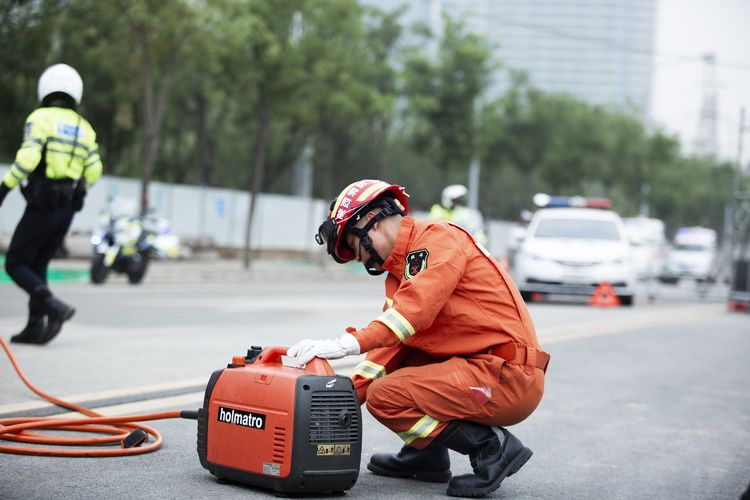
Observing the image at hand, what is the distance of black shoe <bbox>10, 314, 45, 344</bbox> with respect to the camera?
8.16 meters

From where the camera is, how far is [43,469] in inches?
173

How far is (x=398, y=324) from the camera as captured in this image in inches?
167

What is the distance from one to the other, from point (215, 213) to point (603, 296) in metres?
18.4

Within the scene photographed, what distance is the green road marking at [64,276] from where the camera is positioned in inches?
695

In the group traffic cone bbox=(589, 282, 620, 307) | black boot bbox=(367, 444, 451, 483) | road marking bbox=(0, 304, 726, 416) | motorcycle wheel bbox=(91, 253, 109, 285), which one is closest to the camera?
black boot bbox=(367, 444, 451, 483)

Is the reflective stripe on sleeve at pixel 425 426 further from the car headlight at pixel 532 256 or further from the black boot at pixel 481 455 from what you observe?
the car headlight at pixel 532 256

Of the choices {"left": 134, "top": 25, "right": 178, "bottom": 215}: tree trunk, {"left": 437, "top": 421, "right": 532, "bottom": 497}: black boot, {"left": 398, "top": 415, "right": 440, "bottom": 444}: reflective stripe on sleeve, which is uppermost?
{"left": 134, "top": 25, "right": 178, "bottom": 215}: tree trunk

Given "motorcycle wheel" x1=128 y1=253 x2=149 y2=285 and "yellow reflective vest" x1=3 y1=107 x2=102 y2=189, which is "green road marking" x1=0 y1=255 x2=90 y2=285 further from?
"yellow reflective vest" x1=3 y1=107 x2=102 y2=189

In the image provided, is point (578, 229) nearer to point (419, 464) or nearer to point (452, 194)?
point (452, 194)

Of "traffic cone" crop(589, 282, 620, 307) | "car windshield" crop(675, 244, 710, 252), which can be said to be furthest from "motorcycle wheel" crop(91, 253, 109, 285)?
"car windshield" crop(675, 244, 710, 252)

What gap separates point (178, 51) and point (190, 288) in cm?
731

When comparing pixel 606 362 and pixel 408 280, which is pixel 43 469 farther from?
pixel 606 362

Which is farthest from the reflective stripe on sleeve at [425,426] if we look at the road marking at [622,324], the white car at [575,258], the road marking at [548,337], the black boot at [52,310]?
the white car at [575,258]

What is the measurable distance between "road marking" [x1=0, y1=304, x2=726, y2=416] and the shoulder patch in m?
2.17
